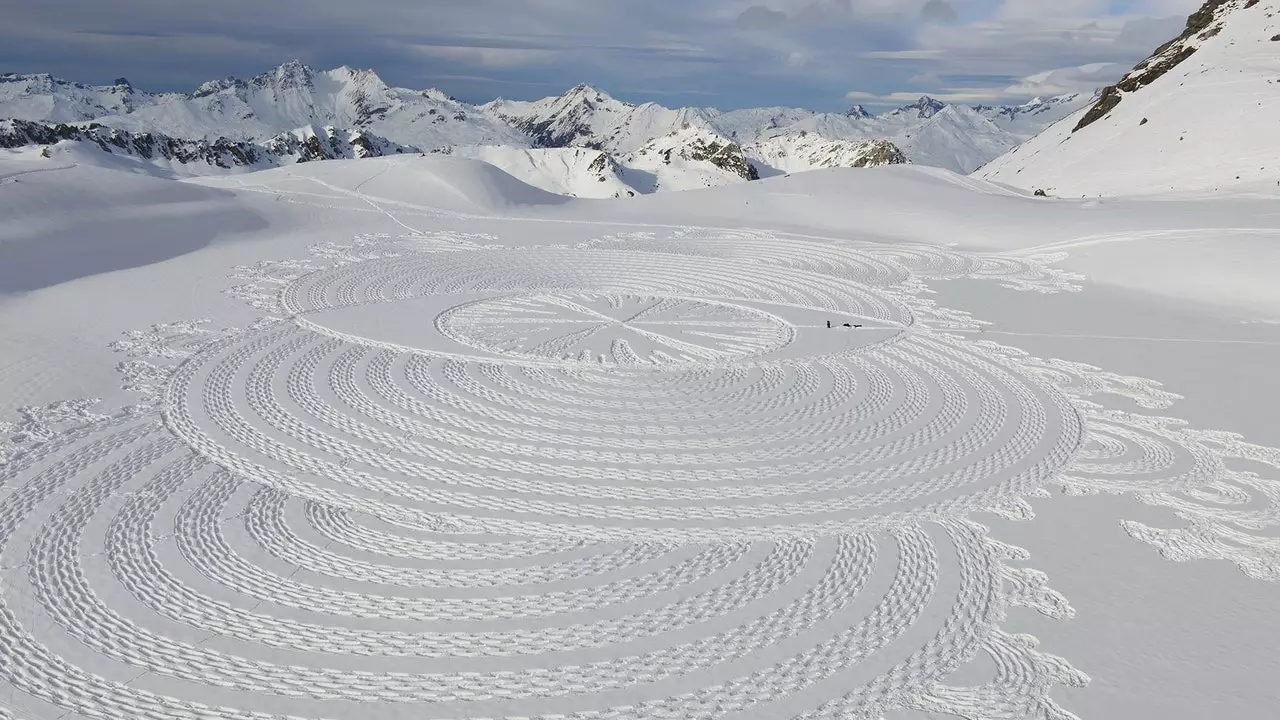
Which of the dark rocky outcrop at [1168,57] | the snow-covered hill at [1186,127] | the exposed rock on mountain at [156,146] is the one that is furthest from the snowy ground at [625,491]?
the exposed rock on mountain at [156,146]

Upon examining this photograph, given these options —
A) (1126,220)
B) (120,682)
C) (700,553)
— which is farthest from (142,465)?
(1126,220)

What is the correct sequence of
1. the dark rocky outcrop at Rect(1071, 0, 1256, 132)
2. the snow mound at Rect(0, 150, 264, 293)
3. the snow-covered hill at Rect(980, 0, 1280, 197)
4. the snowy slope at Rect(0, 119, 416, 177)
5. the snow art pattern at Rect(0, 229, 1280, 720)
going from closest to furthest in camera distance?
the snow art pattern at Rect(0, 229, 1280, 720)
the snow mound at Rect(0, 150, 264, 293)
the snow-covered hill at Rect(980, 0, 1280, 197)
the dark rocky outcrop at Rect(1071, 0, 1256, 132)
the snowy slope at Rect(0, 119, 416, 177)

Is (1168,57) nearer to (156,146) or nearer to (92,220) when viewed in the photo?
(92,220)

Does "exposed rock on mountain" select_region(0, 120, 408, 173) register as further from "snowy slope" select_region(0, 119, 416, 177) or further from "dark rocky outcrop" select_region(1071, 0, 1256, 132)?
"dark rocky outcrop" select_region(1071, 0, 1256, 132)

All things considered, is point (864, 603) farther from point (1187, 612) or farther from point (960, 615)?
point (1187, 612)

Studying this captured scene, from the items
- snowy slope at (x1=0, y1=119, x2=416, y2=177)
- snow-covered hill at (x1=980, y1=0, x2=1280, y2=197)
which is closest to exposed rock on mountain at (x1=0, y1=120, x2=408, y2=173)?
snowy slope at (x1=0, y1=119, x2=416, y2=177)
